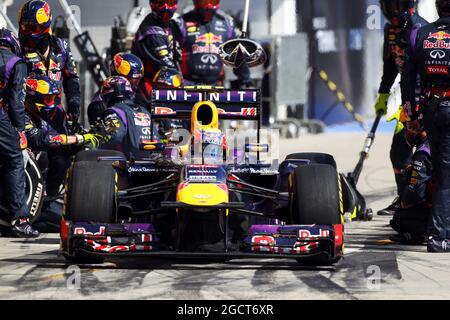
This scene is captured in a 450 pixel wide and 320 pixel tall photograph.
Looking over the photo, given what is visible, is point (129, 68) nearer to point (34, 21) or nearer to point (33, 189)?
point (34, 21)

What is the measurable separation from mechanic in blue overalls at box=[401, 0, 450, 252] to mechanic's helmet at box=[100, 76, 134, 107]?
3.41 metres

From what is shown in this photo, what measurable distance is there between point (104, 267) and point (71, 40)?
44.2ft

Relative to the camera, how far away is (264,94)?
86.4 ft

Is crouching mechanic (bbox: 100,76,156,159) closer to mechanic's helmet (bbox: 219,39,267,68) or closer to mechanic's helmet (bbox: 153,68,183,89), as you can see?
mechanic's helmet (bbox: 153,68,183,89)

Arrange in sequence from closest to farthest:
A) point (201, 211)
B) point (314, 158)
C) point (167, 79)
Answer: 1. point (201, 211)
2. point (314, 158)
3. point (167, 79)

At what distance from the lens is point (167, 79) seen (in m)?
14.5

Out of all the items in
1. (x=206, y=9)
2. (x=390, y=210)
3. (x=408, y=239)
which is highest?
(x=206, y=9)

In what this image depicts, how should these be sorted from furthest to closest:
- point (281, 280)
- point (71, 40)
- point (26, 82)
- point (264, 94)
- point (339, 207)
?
point (264, 94) → point (71, 40) → point (26, 82) → point (339, 207) → point (281, 280)

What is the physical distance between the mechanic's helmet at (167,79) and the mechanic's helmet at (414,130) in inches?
122

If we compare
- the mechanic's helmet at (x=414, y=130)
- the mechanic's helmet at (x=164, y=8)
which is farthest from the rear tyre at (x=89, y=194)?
the mechanic's helmet at (x=164, y=8)

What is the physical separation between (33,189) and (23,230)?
0.56 m

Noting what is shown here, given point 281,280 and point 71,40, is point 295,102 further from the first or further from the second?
Answer: point 281,280

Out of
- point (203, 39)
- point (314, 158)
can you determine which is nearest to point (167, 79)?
point (203, 39)
